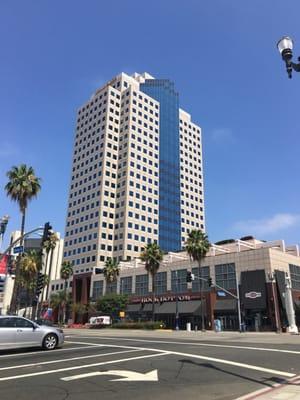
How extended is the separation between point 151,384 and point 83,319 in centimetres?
9017

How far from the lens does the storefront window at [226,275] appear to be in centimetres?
6481

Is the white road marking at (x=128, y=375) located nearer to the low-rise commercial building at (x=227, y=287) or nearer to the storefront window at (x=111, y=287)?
the low-rise commercial building at (x=227, y=287)

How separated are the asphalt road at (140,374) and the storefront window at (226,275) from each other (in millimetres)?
49818

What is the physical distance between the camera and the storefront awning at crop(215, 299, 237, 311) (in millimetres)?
62094

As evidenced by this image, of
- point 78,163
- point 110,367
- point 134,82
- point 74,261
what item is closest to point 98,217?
point 74,261

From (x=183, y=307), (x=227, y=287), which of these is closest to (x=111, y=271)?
(x=183, y=307)

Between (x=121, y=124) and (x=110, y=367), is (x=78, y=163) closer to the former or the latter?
(x=121, y=124)

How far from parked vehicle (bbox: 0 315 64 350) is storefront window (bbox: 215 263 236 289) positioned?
5075 cm

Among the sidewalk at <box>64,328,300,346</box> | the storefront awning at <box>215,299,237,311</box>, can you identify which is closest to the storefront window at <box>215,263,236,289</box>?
the storefront awning at <box>215,299,237,311</box>

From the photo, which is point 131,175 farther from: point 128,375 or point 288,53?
point 288,53

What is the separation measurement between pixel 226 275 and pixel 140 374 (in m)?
56.9

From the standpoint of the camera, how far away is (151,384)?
9.84 metres

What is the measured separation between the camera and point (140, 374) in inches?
439

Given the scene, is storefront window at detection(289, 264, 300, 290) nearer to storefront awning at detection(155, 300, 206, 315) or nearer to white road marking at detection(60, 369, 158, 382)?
storefront awning at detection(155, 300, 206, 315)
